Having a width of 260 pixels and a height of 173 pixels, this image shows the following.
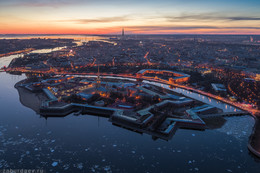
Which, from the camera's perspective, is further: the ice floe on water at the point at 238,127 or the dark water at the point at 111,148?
the ice floe on water at the point at 238,127

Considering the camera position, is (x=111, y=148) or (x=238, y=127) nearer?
(x=111, y=148)

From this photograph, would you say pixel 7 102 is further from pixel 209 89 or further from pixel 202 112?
pixel 209 89

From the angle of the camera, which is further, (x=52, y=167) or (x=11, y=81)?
(x=11, y=81)

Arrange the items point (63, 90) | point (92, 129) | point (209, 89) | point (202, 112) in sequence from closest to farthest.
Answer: point (92, 129)
point (202, 112)
point (63, 90)
point (209, 89)

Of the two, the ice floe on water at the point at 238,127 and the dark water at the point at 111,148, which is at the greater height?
the ice floe on water at the point at 238,127

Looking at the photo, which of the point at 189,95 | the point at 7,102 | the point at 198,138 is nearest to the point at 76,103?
the point at 7,102

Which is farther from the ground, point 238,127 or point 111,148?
point 238,127

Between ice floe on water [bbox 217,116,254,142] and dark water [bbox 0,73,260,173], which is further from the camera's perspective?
ice floe on water [bbox 217,116,254,142]

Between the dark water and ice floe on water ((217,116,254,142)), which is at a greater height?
ice floe on water ((217,116,254,142))
